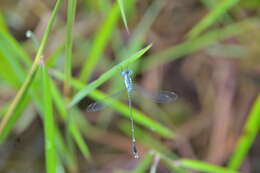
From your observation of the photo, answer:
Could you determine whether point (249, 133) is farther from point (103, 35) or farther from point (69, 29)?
point (69, 29)

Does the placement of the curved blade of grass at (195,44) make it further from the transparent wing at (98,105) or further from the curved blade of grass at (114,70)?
the curved blade of grass at (114,70)

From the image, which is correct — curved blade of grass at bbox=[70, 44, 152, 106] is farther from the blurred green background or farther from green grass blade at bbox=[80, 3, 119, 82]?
the blurred green background

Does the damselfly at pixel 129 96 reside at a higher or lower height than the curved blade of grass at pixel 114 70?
lower

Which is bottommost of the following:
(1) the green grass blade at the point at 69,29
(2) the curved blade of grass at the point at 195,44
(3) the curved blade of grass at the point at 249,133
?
(3) the curved blade of grass at the point at 249,133

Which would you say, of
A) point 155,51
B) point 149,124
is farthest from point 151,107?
point 149,124

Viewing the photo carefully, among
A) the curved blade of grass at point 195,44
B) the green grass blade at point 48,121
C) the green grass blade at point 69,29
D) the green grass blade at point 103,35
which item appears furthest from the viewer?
the curved blade of grass at point 195,44

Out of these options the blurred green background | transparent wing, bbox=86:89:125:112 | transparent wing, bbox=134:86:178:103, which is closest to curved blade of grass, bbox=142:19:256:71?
the blurred green background

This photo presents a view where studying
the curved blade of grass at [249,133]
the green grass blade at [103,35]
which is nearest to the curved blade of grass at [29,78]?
the green grass blade at [103,35]

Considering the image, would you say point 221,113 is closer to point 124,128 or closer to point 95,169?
point 124,128

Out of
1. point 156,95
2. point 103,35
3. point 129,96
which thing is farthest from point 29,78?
point 156,95

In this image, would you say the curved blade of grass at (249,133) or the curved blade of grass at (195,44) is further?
the curved blade of grass at (195,44)
